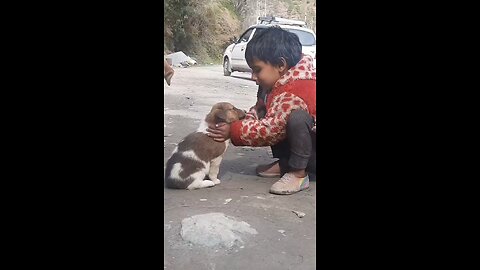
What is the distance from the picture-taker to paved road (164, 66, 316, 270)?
1.15 metres

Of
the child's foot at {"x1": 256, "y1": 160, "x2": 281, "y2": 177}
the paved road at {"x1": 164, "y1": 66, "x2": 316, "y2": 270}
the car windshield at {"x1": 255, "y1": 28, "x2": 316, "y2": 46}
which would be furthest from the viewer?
the child's foot at {"x1": 256, "y1": 160, "x2": 281, "y2": 177}

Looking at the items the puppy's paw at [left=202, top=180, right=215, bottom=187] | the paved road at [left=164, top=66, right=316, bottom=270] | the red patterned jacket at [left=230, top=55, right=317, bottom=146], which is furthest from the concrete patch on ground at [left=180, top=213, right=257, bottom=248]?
the red patterned jacket at [left=230, top=55, right=317, bottom=146]

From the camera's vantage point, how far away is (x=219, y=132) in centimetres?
137

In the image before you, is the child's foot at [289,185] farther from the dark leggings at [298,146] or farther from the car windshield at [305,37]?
the car windshield at [305,37]

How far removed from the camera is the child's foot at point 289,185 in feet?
4.46

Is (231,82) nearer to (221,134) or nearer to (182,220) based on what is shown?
(221,134)

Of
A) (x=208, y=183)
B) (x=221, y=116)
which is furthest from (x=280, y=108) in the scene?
(x=208, y=183)

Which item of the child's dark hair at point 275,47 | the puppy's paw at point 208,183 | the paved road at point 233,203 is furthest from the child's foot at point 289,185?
the child's dark hair at point 275,47

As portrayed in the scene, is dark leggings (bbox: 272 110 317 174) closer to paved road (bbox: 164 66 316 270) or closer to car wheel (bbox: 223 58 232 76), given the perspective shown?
paved road (bbox: 164 66 316 270)

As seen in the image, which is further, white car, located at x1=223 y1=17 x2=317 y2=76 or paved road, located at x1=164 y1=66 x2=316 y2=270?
white car, located at x1=223 y1=17 x2=317 y2=76

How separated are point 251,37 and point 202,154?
13.6 inches
